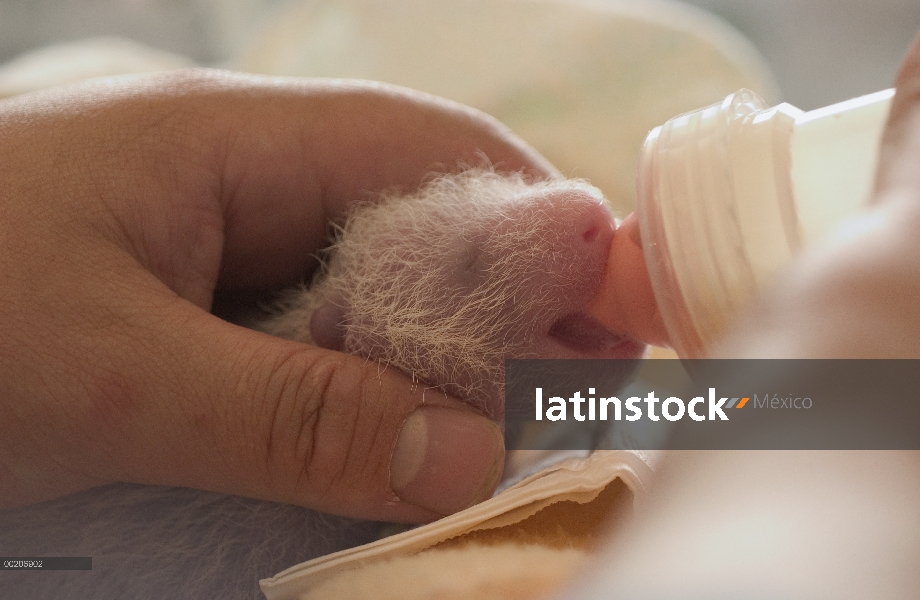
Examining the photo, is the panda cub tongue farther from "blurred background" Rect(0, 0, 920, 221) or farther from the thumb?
"blurred background" Rect(0, 0, 920, 221)

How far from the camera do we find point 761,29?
1.13 metres

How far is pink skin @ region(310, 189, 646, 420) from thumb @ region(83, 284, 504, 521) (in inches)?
1.4

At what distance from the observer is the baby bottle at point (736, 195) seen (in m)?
0.35

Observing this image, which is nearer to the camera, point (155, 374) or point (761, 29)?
point (155, 374)

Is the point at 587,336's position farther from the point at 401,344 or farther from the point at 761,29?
the point at 761,29

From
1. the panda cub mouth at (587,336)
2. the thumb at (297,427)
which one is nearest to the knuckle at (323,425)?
the thumb at (297,427)

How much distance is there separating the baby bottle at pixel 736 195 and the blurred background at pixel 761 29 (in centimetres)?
74

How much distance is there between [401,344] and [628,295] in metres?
0.15

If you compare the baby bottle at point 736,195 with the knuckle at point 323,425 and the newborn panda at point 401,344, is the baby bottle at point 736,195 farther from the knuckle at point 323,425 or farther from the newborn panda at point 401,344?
the knuckle at point 323,425

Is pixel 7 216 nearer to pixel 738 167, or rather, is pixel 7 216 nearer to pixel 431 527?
pixel 431 527

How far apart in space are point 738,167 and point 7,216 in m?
0.45

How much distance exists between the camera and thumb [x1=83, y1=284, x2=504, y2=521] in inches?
17.1

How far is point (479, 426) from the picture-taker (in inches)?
17.7

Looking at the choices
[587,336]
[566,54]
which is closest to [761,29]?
[566,54]
